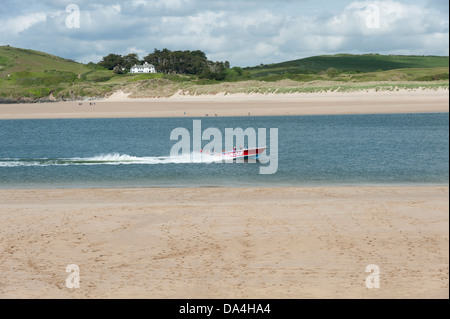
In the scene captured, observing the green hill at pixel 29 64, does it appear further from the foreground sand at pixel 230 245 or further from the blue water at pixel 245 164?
the foreground sand at pixel 230 245

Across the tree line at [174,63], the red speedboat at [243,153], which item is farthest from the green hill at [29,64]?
the red speedboat at [243,153]

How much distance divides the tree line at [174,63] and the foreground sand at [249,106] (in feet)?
152

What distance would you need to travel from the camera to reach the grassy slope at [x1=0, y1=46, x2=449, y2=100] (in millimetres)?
74938

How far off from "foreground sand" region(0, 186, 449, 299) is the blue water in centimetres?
501

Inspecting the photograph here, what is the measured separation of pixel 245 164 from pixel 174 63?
11064 cm

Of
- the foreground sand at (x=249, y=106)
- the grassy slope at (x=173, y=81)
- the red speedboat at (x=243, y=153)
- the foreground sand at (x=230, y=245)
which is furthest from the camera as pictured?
the grassy slope at (x=173, y=81)

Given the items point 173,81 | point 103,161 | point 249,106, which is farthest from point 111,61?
point 103,161

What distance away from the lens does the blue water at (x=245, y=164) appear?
81.6 ft

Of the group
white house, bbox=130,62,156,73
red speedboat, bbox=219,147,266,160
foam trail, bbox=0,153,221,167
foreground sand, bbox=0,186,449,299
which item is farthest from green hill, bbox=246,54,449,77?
foreground sand, bbox=0,186,449,299

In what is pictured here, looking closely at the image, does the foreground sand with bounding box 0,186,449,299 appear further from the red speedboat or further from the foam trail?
the foam trail

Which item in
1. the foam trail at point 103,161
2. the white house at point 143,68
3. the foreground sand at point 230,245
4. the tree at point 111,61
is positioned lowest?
the foreground sand at point 230,245

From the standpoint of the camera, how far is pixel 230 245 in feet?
43.3

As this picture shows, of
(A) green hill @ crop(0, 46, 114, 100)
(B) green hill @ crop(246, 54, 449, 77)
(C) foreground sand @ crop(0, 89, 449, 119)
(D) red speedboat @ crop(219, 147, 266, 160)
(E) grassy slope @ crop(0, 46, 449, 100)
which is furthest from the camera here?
(B) green hill @ crop(246, 54, 449, 77)
